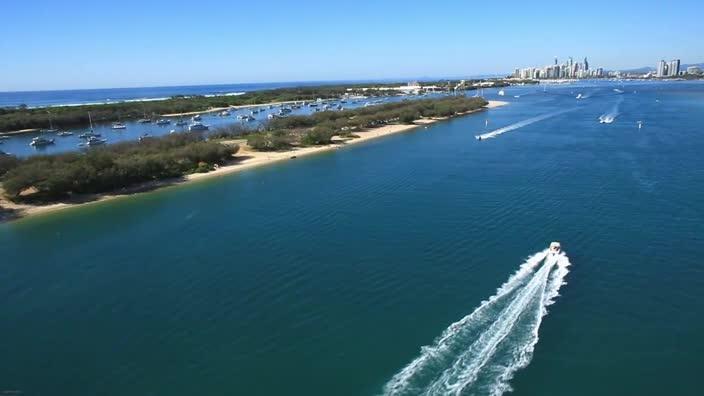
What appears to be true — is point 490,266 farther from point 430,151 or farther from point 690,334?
point 430,151

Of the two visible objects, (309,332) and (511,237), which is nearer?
(309,332)

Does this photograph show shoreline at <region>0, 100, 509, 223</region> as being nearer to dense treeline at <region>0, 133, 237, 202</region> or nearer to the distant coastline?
dense treeline at <region>0, 133, 237, 202</region>

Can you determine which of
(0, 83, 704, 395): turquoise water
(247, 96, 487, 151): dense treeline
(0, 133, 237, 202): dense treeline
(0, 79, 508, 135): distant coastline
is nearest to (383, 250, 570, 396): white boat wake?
(0, 83, 704, 395): turquoise water

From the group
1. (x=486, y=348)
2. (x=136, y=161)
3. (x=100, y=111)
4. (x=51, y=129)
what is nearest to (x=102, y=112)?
(x=100, y=111)

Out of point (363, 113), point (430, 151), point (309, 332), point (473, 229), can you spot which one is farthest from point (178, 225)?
point (363, 113)

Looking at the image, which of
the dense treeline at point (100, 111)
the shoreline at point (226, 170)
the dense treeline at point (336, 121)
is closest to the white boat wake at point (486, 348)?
the shoreline at point (226, 170)

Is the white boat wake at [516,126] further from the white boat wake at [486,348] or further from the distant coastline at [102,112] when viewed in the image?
the distant coastline at [102,112]
